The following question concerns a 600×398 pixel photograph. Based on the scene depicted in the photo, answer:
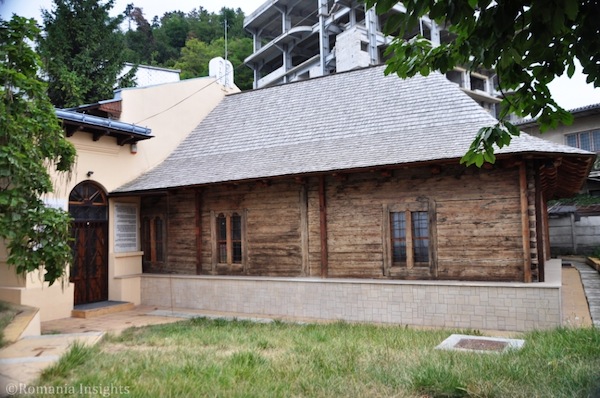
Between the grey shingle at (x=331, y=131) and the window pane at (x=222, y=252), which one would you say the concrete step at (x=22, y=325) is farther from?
the window pane at (x=222, y=252)

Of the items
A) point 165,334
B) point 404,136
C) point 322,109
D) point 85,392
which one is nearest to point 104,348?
point 165,334

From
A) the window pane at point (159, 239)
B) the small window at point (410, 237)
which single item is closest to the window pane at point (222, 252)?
the window pane at point (159, 239)

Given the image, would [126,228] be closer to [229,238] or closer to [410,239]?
[229,238]

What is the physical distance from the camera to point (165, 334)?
914 centimetres

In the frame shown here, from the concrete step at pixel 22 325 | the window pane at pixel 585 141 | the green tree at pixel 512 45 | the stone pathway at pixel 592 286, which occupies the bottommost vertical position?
the stone pathway at pixel 592 286

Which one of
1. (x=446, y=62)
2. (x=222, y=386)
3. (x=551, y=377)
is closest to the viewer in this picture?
(x=446, y=62)

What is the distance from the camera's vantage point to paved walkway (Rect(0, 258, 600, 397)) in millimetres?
5898

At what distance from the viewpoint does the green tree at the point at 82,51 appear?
64.2 feet

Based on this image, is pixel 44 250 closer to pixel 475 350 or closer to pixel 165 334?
pixel 165 334

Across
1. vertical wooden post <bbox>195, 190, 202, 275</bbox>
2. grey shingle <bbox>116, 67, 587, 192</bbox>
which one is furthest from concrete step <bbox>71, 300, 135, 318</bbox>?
grey shingle <bbox>116, 67, 587, 192</bbox>

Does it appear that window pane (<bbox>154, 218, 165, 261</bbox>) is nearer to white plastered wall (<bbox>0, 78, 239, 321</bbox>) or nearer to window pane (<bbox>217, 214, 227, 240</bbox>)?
white plastered wall (<bbox>0, 78, 239, 321</bbox>)

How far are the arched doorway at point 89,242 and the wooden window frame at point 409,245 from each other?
804 cm

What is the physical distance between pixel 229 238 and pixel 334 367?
7330mm

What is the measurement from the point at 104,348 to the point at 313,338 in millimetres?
3527
